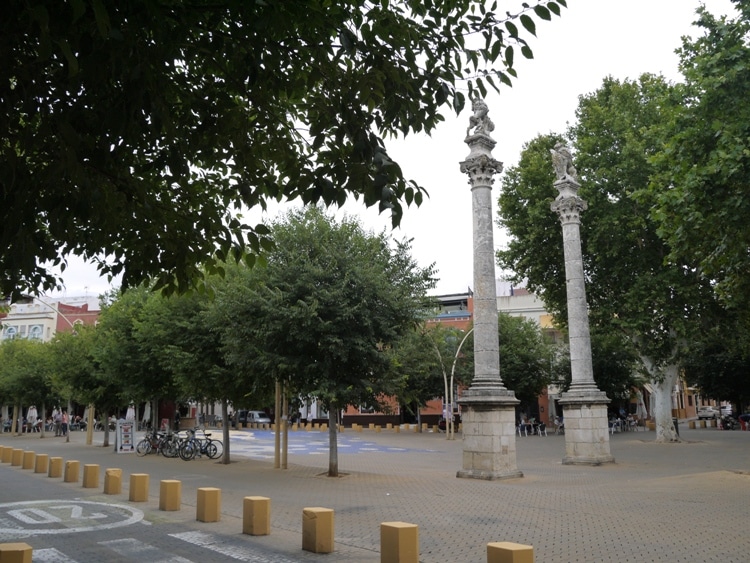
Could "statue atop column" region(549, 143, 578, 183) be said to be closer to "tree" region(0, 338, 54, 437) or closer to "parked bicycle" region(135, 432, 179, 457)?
"parked bicycle" region(135, 432, 179, 457)

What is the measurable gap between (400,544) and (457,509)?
17.7 ft

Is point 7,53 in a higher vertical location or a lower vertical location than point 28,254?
higher

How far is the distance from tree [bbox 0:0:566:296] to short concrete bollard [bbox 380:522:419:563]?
3571mm

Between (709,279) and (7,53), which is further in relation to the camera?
(709,279)

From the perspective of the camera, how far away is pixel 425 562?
8.57 meters

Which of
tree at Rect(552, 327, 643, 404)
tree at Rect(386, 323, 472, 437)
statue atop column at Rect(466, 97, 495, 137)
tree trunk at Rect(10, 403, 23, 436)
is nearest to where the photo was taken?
statue atop column at Rect(466, 97, 495, 137)

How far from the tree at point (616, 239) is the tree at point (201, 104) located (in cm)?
2443

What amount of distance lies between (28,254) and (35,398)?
2001 inches

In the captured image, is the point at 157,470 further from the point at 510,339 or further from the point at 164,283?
the point at 510,339

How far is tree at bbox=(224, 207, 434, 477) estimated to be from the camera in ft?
61.1

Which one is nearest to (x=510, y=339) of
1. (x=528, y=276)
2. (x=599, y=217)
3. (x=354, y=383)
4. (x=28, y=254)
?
(x=528, y=276)

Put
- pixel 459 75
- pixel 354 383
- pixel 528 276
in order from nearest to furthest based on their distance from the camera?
pixel 459 75 < pixel 354 383 < pixel 528 276

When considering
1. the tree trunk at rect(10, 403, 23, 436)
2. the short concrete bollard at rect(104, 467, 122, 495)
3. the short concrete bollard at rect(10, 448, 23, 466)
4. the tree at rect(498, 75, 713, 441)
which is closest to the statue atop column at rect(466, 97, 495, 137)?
the tree at rect(498, 75, 713, 441)

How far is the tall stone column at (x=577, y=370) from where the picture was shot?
22.3 meters
